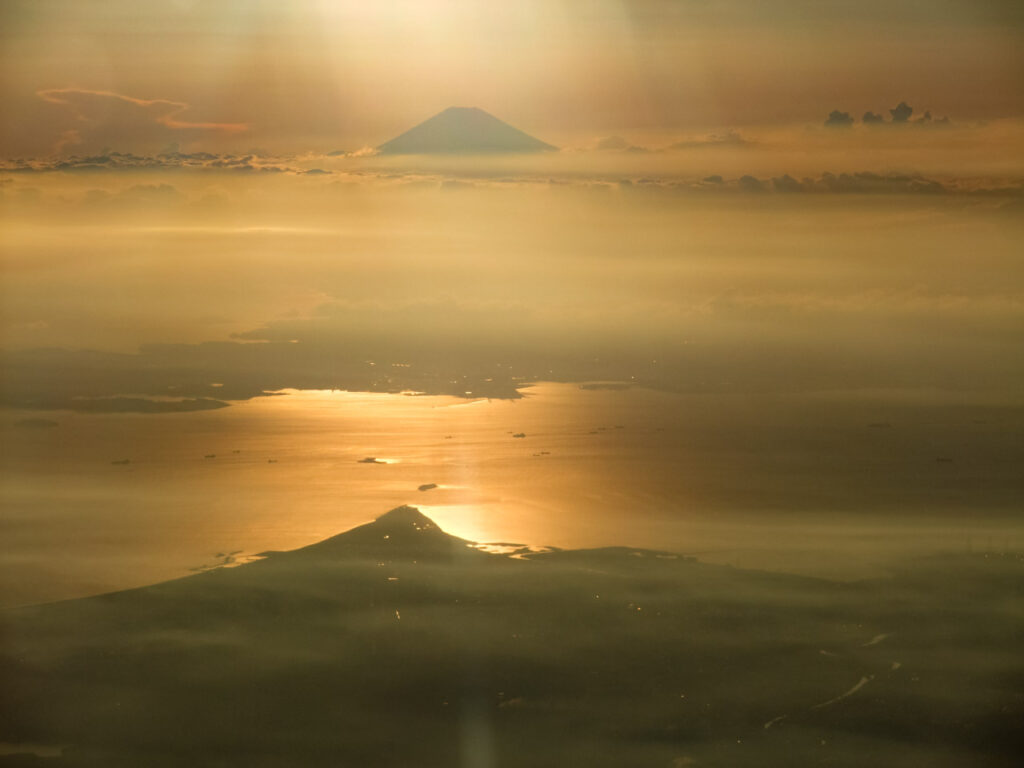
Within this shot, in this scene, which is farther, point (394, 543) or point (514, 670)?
point (394, 543)

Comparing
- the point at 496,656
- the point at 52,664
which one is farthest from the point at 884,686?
the point at 52,664

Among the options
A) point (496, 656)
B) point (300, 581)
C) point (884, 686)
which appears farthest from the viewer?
point (300, 581)

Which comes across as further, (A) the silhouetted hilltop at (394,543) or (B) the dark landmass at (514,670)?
(A) the silhouetted hilltop at (394,543)

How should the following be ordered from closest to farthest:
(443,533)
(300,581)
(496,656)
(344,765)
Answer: (344,765) < (496,656) < (300,581) < (443,533)

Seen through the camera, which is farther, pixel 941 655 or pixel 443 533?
pixel 443 533

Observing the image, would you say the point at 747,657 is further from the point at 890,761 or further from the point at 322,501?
the point at 322,501

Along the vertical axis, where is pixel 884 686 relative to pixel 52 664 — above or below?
below

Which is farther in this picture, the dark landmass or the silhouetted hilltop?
the silhouetted hilltop
